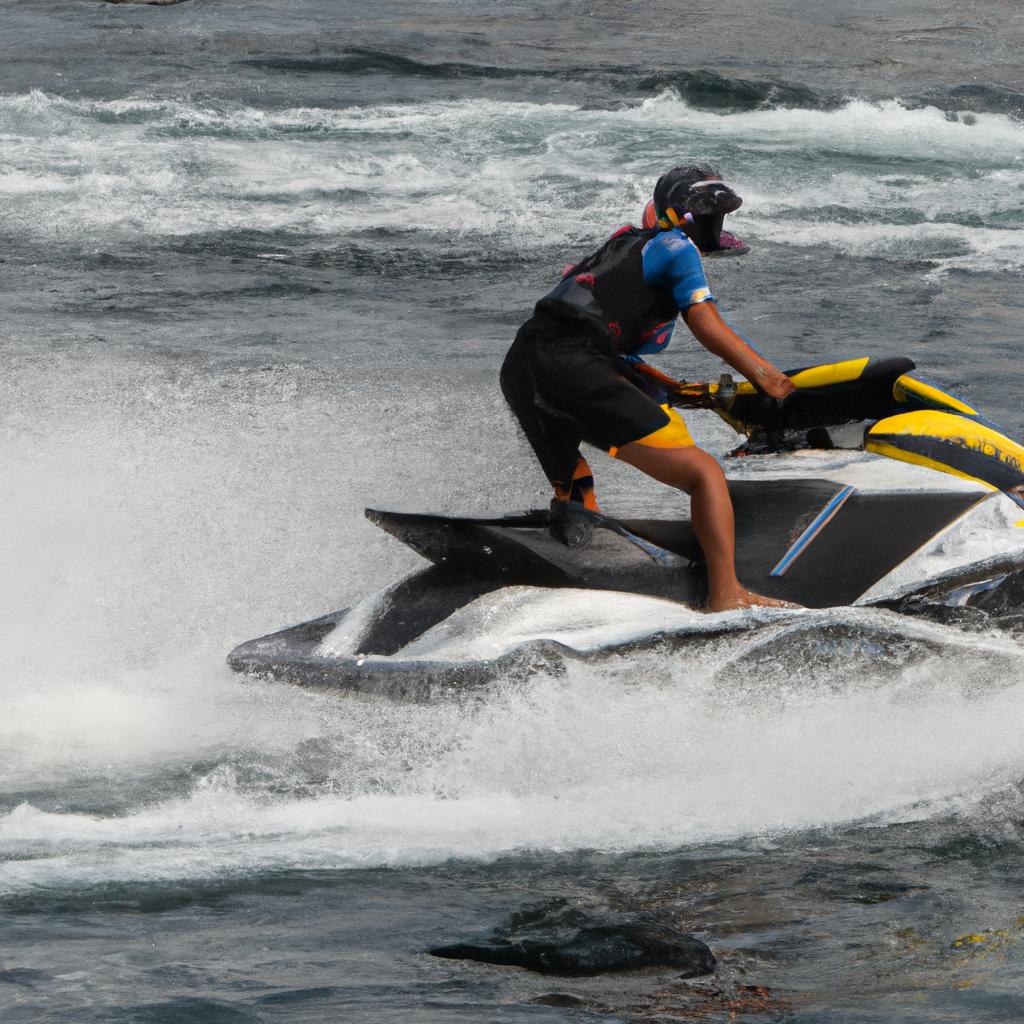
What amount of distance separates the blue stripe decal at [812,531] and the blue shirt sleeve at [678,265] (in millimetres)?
793

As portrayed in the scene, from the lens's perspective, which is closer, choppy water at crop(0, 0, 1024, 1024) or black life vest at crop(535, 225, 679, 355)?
choppy water at crop(0, 0, 1024, 1024)

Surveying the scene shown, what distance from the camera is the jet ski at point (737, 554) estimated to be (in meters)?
5.06

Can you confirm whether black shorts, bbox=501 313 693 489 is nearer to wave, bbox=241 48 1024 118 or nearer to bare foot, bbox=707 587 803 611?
bare foot, bbox=707 587 803 611

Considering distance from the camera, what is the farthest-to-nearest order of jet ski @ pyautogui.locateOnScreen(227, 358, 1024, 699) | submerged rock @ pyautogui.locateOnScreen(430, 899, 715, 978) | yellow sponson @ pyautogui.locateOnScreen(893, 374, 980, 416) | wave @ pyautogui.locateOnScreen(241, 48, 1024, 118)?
1. wave @ pyautogui.locateOnScreen(241, 48, 1024, 118)
2. yellow sponson @ pyautogui.locateOnScreen(893, 374, 980, 416)
3. jet ski @ pyautogui.locateOnScreen(227, 358, 1024, 699)
4. submerged rock @ pyautogui.locateOnScreen(430, 899, 715, 978)

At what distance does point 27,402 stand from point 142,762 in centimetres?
393

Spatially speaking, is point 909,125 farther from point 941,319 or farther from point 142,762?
point 142,762

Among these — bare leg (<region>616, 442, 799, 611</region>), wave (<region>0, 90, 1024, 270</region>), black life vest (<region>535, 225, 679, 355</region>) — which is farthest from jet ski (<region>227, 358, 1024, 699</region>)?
wave (<region>0, 90, 1024, 270</region>)

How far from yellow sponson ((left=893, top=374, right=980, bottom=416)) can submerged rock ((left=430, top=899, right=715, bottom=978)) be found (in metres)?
2.20

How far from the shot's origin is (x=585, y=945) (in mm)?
4074

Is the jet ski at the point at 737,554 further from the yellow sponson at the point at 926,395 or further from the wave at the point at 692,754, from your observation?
the wave at the point at 692,754

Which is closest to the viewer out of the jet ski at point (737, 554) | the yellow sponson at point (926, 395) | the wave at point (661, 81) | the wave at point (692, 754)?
the wave at point (692, 754)

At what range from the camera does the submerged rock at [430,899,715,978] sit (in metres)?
3.96

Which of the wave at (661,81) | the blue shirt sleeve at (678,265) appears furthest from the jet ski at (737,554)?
the wave at (661,81)

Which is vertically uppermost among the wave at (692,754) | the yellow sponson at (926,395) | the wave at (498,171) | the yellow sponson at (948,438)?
the wave at (498,171)
